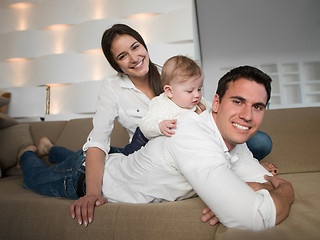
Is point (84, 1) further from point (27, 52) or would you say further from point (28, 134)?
point (28, 134)

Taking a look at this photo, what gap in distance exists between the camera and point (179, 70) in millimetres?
1234

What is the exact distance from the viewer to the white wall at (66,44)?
3.10 meters

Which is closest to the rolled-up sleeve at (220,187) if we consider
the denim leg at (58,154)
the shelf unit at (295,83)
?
the denim leg at (58,154)

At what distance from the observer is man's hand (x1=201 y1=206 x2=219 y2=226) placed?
34.6 inches

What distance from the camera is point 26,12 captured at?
3670mm

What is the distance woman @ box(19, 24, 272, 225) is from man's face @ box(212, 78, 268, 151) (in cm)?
58

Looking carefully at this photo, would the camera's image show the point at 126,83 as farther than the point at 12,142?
No

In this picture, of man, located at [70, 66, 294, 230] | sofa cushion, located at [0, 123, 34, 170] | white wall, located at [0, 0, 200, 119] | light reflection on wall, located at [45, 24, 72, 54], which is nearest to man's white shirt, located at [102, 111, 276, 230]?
man, located at [70, 66, 294, 230]

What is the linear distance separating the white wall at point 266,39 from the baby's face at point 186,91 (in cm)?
449

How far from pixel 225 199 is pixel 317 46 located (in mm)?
6382

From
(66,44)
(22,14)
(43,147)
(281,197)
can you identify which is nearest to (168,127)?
(281,197)

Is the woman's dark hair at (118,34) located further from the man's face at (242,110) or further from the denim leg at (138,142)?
the man's face at (242,110)

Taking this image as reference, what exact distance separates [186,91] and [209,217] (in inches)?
22.3

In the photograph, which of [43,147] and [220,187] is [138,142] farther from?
[43,147]
